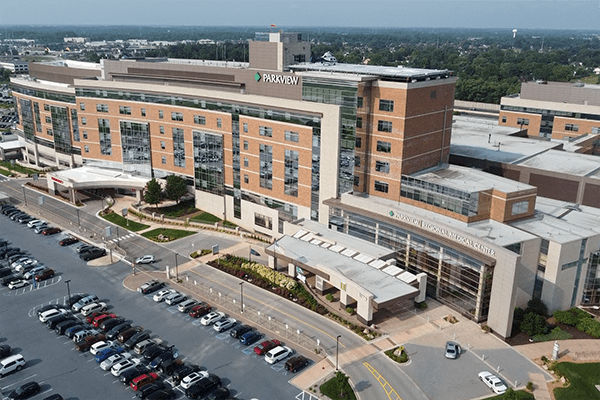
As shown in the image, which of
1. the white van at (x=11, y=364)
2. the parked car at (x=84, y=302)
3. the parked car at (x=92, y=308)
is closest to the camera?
the white van at (x=11, y=364)

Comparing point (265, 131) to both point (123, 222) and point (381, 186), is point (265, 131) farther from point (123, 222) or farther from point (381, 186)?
point (123, 222)

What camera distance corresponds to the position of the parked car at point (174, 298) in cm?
7536

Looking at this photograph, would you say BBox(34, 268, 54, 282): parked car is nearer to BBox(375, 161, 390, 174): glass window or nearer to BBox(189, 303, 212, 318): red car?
BBox(189, 303, 212, 318): red car

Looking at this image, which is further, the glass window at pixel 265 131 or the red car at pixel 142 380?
the glass window at pixel 265 131

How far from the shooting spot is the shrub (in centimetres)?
6694

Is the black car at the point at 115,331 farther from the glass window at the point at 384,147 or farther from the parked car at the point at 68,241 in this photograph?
the glass window at the point at 384,147

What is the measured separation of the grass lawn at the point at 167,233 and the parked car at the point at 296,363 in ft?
149

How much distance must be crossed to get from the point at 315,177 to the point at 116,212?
46589 millimetres

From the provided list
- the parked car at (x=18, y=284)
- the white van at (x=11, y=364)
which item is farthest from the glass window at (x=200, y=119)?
the white van at (x=11, y=364)

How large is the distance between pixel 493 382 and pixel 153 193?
74.7m

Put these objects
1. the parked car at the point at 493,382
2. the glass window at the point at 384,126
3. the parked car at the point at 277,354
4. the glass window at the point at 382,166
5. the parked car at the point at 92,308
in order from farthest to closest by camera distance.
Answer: the glass window at the point at 382,166 → the glass window at the point at 384,126 → the parked car at the point at 92,308 → the parked car at the point at 277,354 → the parked car at the point at 493,382

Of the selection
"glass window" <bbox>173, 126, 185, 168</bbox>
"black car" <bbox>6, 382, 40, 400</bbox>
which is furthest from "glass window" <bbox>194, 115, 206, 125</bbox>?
"black car" <bbox>6, 382, 40, 400</bbox>

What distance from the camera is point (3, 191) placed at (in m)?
125

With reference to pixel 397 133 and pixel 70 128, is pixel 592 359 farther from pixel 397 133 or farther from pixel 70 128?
pixel 70 128
